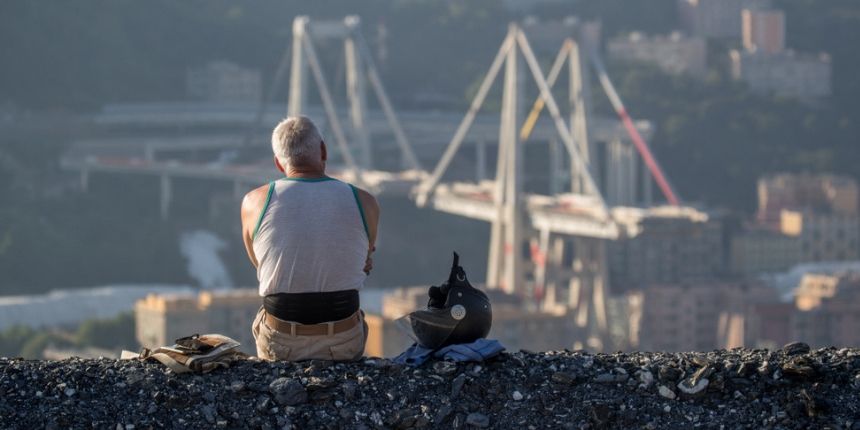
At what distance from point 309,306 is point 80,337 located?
2840 centimetres

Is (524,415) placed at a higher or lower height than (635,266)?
higher

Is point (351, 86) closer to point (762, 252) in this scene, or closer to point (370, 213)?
point (762, 252)

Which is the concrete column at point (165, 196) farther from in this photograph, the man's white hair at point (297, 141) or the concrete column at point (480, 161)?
the man's white hair at point (297, 141)

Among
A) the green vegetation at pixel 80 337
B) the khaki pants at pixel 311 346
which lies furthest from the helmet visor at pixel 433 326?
the green vegetation at pixel 80 337

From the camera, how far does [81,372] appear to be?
5.43 m

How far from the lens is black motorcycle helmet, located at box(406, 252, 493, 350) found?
561cm

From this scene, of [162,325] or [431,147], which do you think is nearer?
[162,325]

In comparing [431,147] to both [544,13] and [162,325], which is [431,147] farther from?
[162,325]

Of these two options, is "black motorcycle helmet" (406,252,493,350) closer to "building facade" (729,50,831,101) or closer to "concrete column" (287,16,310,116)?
"concrete column" (287,16,310,116)

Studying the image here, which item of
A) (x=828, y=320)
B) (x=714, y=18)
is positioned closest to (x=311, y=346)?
(x=828, y=320)

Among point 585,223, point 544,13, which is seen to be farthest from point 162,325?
point 544,13

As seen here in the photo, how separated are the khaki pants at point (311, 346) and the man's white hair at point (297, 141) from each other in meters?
0.46

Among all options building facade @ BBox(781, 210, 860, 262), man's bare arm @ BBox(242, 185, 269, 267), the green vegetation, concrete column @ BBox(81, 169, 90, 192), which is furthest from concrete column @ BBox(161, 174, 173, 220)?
man's bare arm @ BBox(242, 185, 269, 267)

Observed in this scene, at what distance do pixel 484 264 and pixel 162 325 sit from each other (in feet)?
56.9
